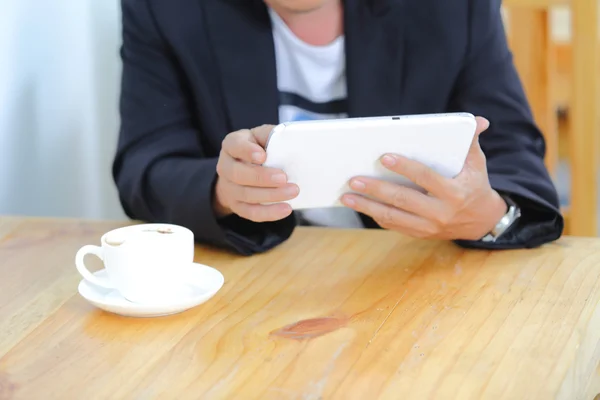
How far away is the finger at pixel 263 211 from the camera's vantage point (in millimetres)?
970

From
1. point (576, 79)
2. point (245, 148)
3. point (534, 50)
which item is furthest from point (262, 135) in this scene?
point (534, 50)

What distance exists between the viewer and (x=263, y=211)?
987 mm

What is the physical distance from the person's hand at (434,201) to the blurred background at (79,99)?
596mm

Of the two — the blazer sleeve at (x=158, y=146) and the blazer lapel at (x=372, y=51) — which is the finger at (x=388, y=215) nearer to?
the blazer sleeve at (x=158, y=146)

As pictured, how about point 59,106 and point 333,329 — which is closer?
point 333,329

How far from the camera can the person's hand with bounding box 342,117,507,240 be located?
37.3 inches

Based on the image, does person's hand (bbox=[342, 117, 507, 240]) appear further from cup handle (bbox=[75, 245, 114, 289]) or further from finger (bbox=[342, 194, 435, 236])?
cup handle (bbox=[75, 245, 114, 289])

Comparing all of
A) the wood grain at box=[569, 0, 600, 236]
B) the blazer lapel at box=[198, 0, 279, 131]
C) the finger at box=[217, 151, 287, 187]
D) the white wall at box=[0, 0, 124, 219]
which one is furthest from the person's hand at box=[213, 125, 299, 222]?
the wood grain at box=[569, 0, 600, 236]

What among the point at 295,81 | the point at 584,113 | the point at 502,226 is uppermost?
the point at 295,81

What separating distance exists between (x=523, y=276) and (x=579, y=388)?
215 millimetres

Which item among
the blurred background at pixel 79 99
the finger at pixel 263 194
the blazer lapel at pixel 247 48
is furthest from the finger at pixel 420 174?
the blurred background at pixel 79 99

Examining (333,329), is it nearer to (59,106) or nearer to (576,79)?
(59,106)

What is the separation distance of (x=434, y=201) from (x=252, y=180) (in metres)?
0.21

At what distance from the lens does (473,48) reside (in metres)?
1.23
